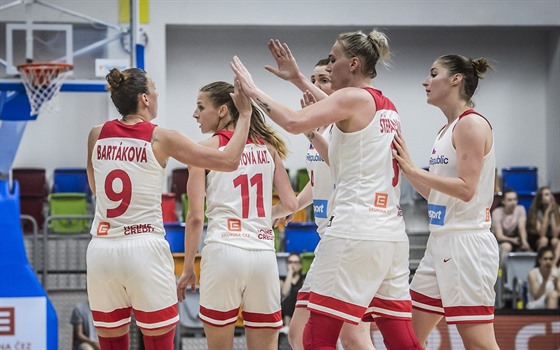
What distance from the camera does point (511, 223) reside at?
12523 millimetres

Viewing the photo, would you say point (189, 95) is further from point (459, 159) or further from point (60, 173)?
point (459, 159)

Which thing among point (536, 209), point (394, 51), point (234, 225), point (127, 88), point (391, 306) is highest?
point (394, 51)

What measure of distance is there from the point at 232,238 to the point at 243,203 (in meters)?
0.22

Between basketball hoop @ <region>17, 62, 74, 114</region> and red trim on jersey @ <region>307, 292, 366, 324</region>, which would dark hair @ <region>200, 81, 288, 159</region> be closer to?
red trim on jersey @ <region>307, 292, 366, 324</region>

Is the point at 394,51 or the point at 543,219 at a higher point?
the point at 394,51

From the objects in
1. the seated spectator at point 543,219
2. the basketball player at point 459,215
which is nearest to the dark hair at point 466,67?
the basketball player at point 459,215

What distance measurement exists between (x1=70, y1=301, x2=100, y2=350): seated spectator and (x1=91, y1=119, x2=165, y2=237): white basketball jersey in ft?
17.5

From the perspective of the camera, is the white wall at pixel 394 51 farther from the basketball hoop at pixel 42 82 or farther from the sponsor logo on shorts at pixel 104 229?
the sponsor logo on shorts at pixel 104 229

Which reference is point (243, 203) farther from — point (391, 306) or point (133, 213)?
point (391, 306)

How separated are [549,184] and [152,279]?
469 inches

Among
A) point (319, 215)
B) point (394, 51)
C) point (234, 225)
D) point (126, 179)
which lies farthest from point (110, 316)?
point (394, 51)

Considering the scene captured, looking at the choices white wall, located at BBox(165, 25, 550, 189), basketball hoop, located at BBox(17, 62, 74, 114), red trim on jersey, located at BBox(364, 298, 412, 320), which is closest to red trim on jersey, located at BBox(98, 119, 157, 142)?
red trim on jersey, located at BBox(364, 298, 412, 320)

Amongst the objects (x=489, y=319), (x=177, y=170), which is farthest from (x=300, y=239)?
(x=489, y=319)

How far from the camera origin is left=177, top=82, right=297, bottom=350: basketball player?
5223 millimetres
